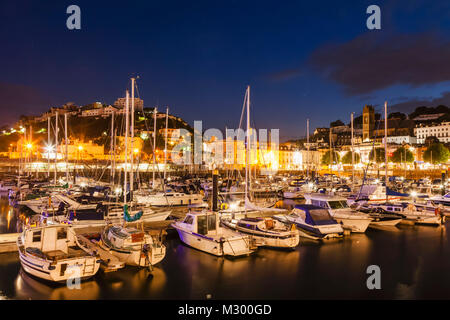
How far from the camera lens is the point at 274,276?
13.8 metres

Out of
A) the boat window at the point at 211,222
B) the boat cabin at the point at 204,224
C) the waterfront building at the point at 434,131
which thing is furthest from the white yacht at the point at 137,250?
the waterfront building at the point at 434,131

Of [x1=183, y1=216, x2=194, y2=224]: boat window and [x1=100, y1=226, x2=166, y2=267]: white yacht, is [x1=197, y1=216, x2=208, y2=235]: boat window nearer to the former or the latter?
[x1=183, y1=216, x2=194, y2=224]: boat window

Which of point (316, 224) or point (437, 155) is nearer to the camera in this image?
point (316, 224)

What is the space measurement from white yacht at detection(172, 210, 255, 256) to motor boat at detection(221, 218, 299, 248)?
0.73 metres

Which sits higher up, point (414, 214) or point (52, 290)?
point (414, 214)

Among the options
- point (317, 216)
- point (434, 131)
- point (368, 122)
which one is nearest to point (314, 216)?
point (317, 216)

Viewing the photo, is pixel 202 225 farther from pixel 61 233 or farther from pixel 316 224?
pixel 316 224

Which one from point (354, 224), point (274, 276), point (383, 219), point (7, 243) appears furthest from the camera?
point (383, 219)

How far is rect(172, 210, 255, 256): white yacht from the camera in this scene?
15.4 metres

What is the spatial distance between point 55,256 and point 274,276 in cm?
900

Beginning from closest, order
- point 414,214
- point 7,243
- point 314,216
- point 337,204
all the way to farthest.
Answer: point 7,243 → point 314,216 → point 337,204 → point 414,214

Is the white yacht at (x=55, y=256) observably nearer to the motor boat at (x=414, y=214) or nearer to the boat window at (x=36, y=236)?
the boat window at (x=36, y=236)

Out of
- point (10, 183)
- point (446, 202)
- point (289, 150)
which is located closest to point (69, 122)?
point (289, 150)
